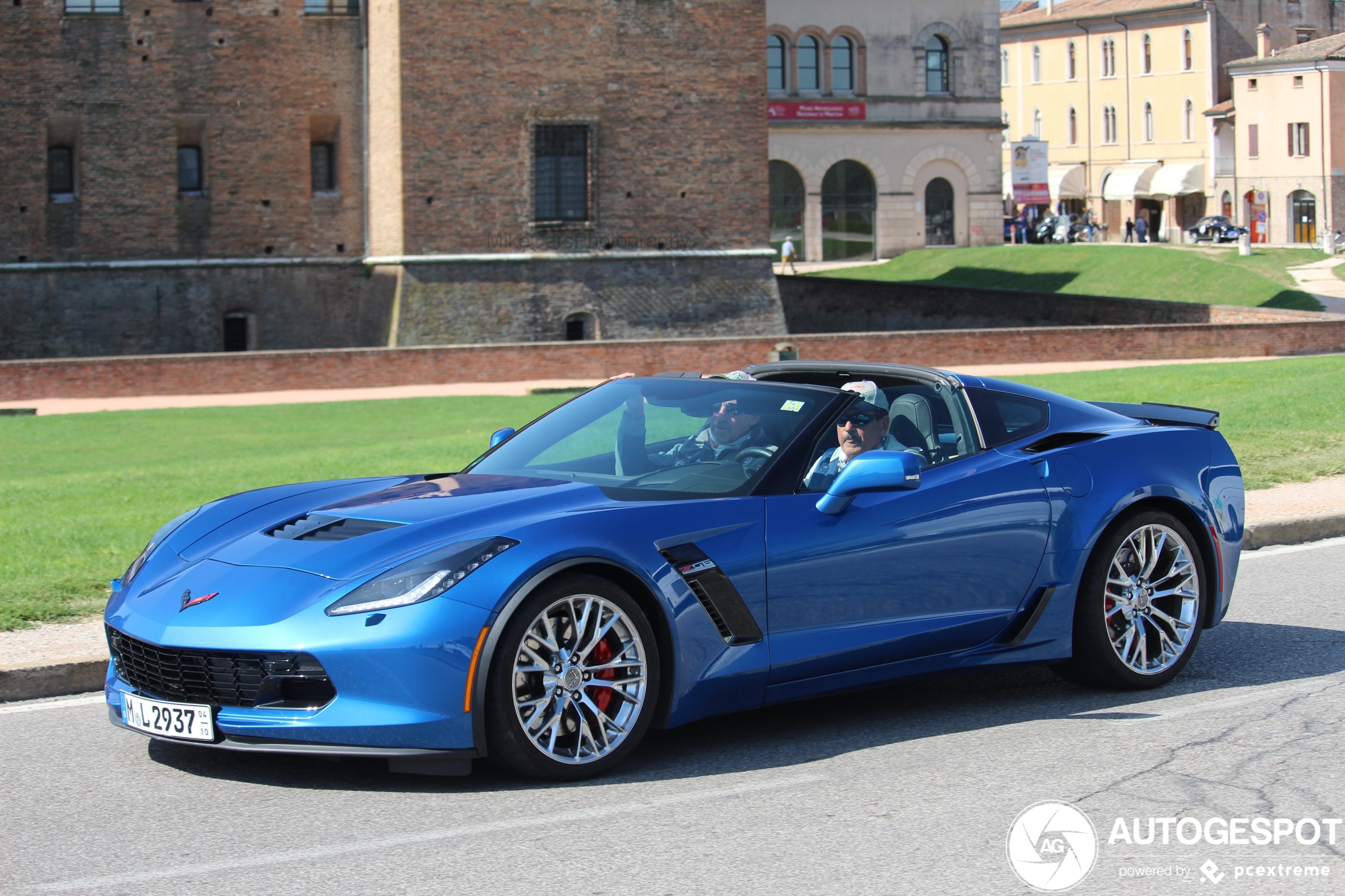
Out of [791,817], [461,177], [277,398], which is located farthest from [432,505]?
[461,177]

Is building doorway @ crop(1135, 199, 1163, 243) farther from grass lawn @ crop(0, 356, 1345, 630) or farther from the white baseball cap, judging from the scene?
the white baseball cap

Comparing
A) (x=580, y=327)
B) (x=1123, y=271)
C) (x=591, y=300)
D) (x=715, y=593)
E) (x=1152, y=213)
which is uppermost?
(x=1152, y=213)

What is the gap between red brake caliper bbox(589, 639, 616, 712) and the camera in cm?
527

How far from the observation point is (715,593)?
5.48 metres

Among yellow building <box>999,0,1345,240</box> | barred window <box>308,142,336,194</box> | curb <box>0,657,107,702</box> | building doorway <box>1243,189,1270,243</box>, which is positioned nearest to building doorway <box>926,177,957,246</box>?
building doorway <box>1243,189,1270,243</box>

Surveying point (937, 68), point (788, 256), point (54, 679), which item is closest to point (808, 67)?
point (937, 68)

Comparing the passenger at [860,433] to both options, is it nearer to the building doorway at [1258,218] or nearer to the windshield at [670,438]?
the windshield at [670,438]

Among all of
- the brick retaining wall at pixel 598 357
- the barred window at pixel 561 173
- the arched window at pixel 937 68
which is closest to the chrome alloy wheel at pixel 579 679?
the brick retaining wall at pixel 598 357

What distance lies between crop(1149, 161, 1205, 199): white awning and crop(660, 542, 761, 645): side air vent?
80527mm

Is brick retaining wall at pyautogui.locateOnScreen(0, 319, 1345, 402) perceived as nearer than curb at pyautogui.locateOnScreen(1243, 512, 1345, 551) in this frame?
No

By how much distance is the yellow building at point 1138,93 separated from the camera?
81.1 meters

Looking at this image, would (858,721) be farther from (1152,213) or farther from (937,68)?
(1152,213)

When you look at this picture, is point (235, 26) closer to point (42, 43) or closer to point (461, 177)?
point (42, 43)

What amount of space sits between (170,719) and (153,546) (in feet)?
3.48
